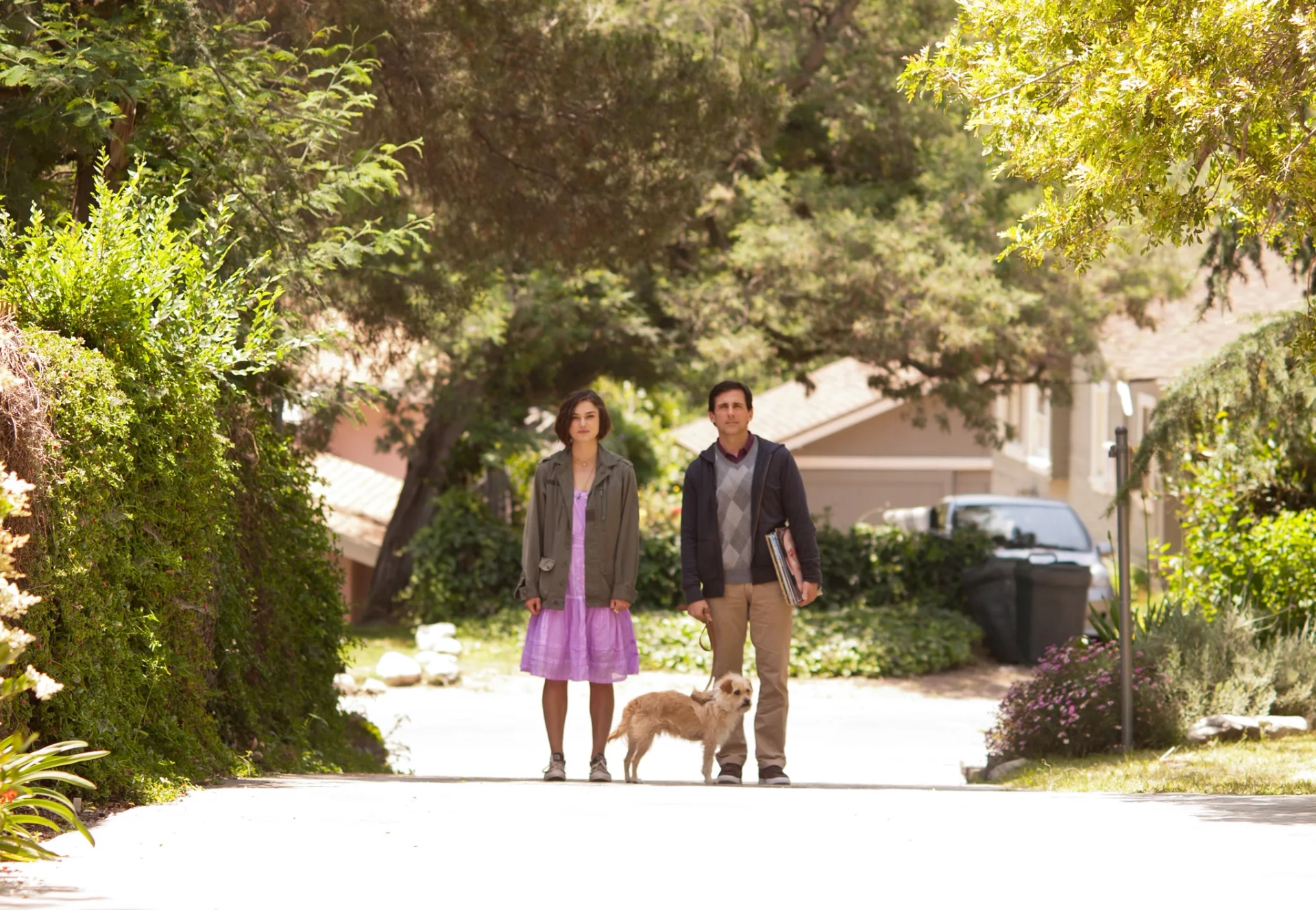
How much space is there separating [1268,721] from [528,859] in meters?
6.32

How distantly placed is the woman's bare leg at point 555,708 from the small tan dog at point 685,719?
0.27 m

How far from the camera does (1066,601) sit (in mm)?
18781

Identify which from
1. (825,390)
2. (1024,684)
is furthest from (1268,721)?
(825,390)

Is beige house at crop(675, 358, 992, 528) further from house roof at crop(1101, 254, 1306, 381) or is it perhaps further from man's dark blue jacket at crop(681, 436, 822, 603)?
man's dark blue jacket at crop(681, 436, 822, 603)

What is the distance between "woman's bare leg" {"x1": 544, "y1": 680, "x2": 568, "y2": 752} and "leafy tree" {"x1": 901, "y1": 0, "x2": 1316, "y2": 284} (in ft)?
10.3

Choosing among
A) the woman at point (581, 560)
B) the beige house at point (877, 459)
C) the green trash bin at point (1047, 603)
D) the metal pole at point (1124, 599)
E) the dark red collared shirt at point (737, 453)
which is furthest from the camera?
the beige house at point (877, 459)

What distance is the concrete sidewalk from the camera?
15.9 feet

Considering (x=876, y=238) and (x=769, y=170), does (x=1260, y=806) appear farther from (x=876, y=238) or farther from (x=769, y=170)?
(x=769, y=170)

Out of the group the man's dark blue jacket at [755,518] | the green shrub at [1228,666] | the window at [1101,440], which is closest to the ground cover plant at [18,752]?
the man's dark blue jacket at [755,518]

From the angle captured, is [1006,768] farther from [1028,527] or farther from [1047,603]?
[1028,527]

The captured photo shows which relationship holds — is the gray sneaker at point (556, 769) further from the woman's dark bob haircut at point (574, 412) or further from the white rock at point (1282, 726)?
the white rock at point (1282, 726)

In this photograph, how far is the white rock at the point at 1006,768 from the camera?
10.1m

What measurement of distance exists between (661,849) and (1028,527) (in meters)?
17.0

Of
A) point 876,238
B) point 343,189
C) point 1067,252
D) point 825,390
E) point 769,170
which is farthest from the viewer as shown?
point 825,390
